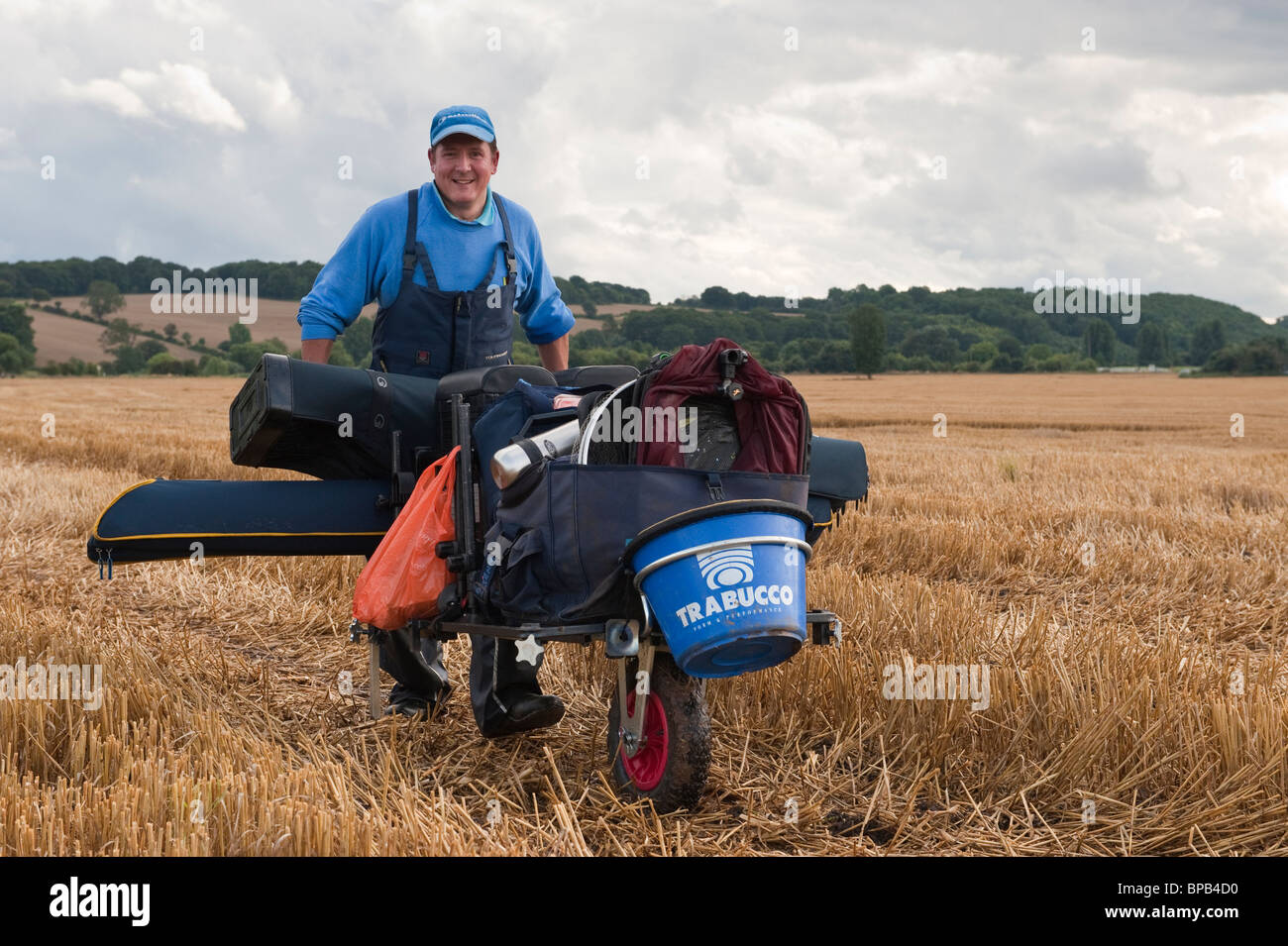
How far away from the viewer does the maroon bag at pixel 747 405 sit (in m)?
2.84

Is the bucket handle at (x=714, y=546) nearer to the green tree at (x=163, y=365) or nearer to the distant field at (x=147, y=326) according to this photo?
the distant field at (x=147, y=326)

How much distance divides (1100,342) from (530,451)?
89609mm

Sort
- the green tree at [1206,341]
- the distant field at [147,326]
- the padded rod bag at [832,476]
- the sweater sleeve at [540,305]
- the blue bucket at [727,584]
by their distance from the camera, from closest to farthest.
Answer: the blue bucket at [727,584]
the padded rod bag at [832,476]
the sweater sleeve at [540,305]
the distant field at [147,326]
the green tree at [1206,341]

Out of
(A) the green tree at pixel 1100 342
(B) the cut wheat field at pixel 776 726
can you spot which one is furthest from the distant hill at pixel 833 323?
(B) the cut wheat field at pixel 776 726

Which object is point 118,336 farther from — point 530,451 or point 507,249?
point 530,451

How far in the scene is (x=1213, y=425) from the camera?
25.5 m

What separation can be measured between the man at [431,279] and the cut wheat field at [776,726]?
0.84 meters

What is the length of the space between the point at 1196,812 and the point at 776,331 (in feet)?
184

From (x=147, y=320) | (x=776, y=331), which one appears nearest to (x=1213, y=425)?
(x=776, y=331)

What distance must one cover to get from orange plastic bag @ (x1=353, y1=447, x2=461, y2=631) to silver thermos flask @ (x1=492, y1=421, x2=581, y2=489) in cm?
59

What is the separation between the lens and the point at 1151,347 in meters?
89.2

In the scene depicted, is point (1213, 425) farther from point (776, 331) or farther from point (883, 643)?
point (776, 331)

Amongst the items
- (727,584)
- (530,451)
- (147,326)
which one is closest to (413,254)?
(530,451)
